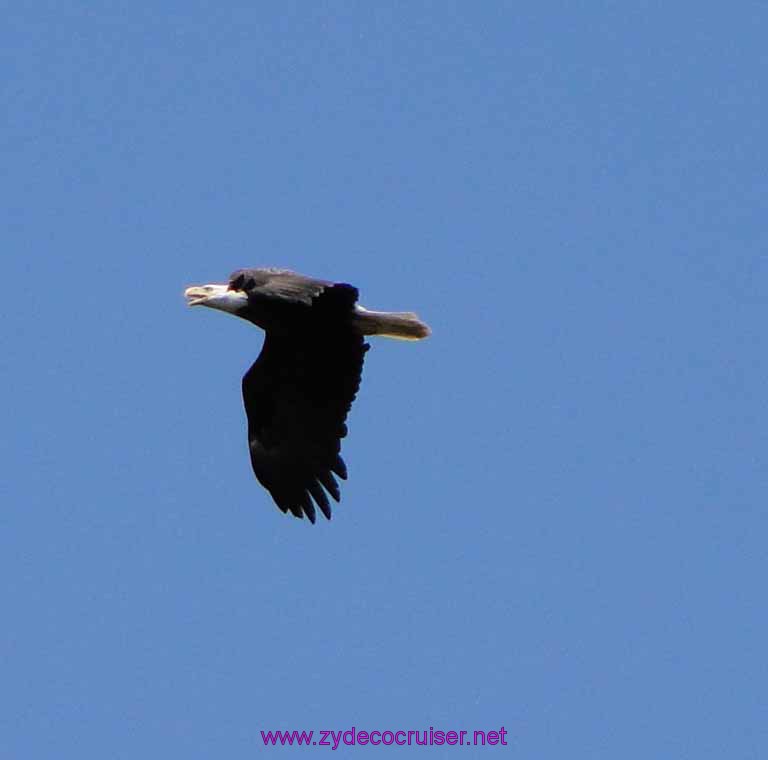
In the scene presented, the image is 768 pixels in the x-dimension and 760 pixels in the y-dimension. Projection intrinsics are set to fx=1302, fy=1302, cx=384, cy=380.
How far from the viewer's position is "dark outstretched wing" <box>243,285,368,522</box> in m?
9.20

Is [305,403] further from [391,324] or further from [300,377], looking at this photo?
[391,324]

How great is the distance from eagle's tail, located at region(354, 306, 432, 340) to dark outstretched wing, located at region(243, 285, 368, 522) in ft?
0.53

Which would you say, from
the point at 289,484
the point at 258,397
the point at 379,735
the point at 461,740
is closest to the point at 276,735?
the point at 379,735

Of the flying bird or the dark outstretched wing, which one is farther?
the dark outstretched wing

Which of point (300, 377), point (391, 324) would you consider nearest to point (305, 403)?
point (300, 377)

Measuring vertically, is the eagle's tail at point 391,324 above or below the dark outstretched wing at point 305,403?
above

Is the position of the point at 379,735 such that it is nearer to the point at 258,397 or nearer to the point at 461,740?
the point at 461,740

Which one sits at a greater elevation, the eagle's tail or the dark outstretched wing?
the eagle's tail

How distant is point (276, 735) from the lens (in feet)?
27.0

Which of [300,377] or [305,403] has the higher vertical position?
[300,377]

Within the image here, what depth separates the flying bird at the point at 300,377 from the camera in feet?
29.8

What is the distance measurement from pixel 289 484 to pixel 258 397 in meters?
0.73

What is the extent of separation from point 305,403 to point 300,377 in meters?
0.19

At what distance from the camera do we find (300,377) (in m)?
9.42
